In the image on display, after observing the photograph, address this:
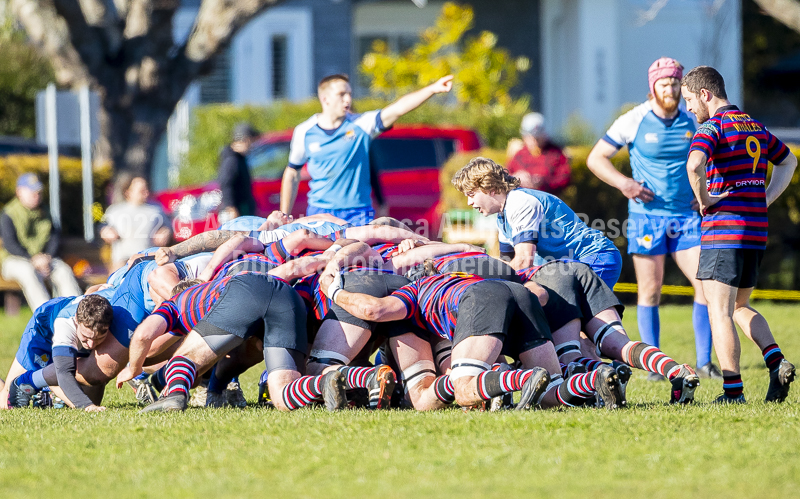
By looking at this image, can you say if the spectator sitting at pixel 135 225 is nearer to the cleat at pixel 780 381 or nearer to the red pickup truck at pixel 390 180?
the red pickup truck at pixel 390 180

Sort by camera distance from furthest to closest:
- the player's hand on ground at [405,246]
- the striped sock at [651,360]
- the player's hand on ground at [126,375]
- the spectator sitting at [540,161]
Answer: the spectator sitting at [540,161] < the player's hand on ground at [405,246] < the player's hand on ground at [126,375] < the striped sock at [651,360]

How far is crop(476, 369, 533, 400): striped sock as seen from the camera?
5112mm

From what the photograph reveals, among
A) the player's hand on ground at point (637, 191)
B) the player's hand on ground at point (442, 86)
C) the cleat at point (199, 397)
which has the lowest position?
the cleat at point (199, 397)

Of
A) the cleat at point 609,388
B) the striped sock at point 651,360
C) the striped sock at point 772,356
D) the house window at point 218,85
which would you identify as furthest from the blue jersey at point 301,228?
the house window at point 218,85

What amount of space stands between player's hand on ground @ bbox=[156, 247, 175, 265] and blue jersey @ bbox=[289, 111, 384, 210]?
5.75 feet

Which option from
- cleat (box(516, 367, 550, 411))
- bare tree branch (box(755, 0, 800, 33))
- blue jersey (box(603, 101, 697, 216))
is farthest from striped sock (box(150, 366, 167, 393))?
bare tree branch (box(755, 0, 800, 33))

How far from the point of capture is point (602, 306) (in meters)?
5.97

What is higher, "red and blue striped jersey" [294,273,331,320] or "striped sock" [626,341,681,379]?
"red and blue striped jersey" [294,273,331,320]

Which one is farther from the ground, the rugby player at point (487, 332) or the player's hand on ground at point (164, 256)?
the player's hand on ground at point (164, 256)

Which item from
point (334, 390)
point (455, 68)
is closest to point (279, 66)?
point (455, 68)

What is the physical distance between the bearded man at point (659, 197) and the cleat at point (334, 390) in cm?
281

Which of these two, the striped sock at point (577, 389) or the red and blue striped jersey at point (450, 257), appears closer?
the striped sock at point (577, 389)

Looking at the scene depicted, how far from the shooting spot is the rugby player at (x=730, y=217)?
5715 mm

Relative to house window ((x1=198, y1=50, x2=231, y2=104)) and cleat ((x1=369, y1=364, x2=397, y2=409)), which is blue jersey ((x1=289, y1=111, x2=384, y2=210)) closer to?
cleat ((x1=369, y1=364, x2=397, y2=409))
